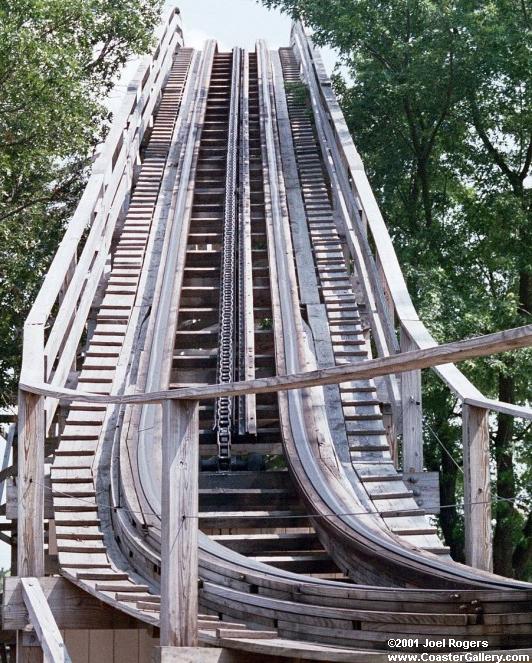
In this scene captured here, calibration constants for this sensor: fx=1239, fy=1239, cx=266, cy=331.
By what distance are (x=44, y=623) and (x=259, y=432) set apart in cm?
399

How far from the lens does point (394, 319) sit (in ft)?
31.9

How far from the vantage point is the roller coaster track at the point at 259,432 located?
4.70 meters

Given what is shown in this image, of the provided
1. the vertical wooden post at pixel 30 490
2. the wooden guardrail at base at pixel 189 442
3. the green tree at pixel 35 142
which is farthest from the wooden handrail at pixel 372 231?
the green tree at pixel 35 142

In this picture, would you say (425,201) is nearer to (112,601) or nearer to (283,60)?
(283,60)

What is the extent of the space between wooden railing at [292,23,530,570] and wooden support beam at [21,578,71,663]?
6.36 ft

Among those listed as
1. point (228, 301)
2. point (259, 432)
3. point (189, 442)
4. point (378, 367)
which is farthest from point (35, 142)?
point (378, 367)

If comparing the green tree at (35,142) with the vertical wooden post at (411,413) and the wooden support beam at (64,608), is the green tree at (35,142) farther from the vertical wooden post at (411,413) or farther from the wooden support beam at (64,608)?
the wooden support beam at (64,608)

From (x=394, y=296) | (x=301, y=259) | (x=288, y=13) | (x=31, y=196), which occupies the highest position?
(x=288, y=13)

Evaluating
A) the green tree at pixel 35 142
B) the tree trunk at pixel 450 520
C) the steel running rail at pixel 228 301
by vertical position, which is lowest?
the tree trunk at pixel 450 520

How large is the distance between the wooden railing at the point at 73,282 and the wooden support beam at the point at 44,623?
294 millimetres

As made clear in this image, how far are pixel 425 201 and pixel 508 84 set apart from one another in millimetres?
1832

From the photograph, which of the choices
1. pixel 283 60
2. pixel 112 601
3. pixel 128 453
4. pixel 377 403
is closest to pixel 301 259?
pixel 377 403

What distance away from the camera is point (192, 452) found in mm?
4328

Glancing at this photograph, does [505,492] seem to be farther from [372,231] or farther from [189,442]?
[189,442]
